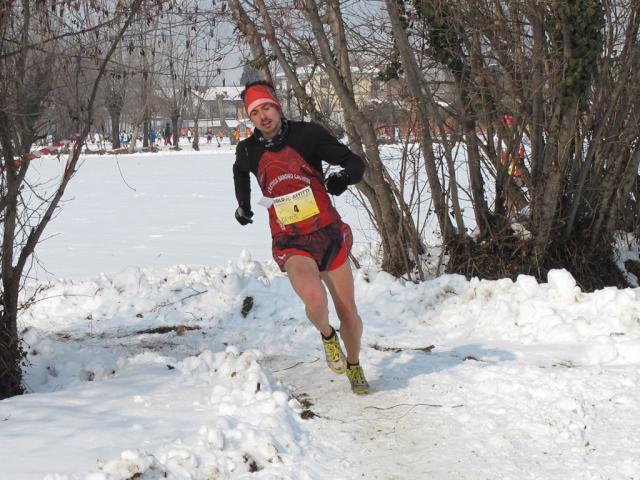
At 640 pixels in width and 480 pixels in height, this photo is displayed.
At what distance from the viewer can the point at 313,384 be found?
549 cm

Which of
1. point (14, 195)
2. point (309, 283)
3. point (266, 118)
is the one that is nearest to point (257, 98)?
point (266, 118)

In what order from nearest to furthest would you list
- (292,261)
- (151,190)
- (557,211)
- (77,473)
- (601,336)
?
(77,473)
(292,261)
(601,336)
(557,211)
(151,190)

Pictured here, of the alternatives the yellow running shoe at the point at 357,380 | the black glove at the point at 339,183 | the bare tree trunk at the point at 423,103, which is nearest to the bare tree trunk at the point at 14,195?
the black glove at the point at 339,183

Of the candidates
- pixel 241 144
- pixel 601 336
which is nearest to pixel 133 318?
pixel 241 144

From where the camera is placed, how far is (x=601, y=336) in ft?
19.5

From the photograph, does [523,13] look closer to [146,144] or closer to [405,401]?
[405,401]

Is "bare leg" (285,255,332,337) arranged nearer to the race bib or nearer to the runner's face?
the race bib

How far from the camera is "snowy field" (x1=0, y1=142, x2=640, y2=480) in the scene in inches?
155

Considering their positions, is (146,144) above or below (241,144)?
above

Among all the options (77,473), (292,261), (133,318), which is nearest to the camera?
(77,473)

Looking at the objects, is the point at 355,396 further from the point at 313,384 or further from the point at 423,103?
the point at 423,103

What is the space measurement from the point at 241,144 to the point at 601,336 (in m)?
2.96

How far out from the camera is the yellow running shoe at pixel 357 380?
16.9 ft

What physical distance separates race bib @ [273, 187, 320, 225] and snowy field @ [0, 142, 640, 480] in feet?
3.25
